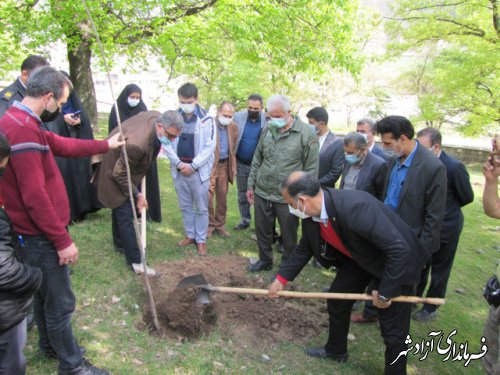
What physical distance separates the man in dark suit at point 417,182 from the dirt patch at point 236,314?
149 centimetres

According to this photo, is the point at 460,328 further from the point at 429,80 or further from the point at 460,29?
the point at 429,80

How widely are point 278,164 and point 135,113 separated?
260 centimetres

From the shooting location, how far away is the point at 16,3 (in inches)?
362

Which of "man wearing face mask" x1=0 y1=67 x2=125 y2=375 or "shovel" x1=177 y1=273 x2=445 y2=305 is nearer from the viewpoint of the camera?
"man wearing face mask" x1=0 y1=67 x2=125 y2=375

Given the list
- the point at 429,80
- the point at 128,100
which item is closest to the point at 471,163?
the point at 429,80

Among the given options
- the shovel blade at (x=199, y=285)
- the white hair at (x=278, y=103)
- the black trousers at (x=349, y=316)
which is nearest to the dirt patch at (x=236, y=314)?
the shovel blade at (x=199, y=285)

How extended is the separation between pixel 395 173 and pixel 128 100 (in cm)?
399

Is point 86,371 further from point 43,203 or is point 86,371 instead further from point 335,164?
point 335,164

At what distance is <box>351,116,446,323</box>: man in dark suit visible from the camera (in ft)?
10.6

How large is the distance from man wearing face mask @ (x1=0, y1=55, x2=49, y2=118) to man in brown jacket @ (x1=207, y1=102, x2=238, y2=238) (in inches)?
96.3

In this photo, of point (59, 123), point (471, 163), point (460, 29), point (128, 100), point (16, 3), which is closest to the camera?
point (59, 123)

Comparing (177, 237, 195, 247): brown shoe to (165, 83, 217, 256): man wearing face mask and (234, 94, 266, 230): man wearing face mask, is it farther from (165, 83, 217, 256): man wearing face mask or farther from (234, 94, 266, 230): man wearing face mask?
(234, 94, 266, 230): man wearing face mask

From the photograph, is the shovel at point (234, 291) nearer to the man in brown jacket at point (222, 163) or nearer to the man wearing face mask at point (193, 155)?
the man wearing face mask at point (193, 155)

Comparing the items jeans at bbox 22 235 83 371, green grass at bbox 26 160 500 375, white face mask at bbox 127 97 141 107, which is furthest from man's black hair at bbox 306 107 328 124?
jeans at bbox 22 235 83 371
